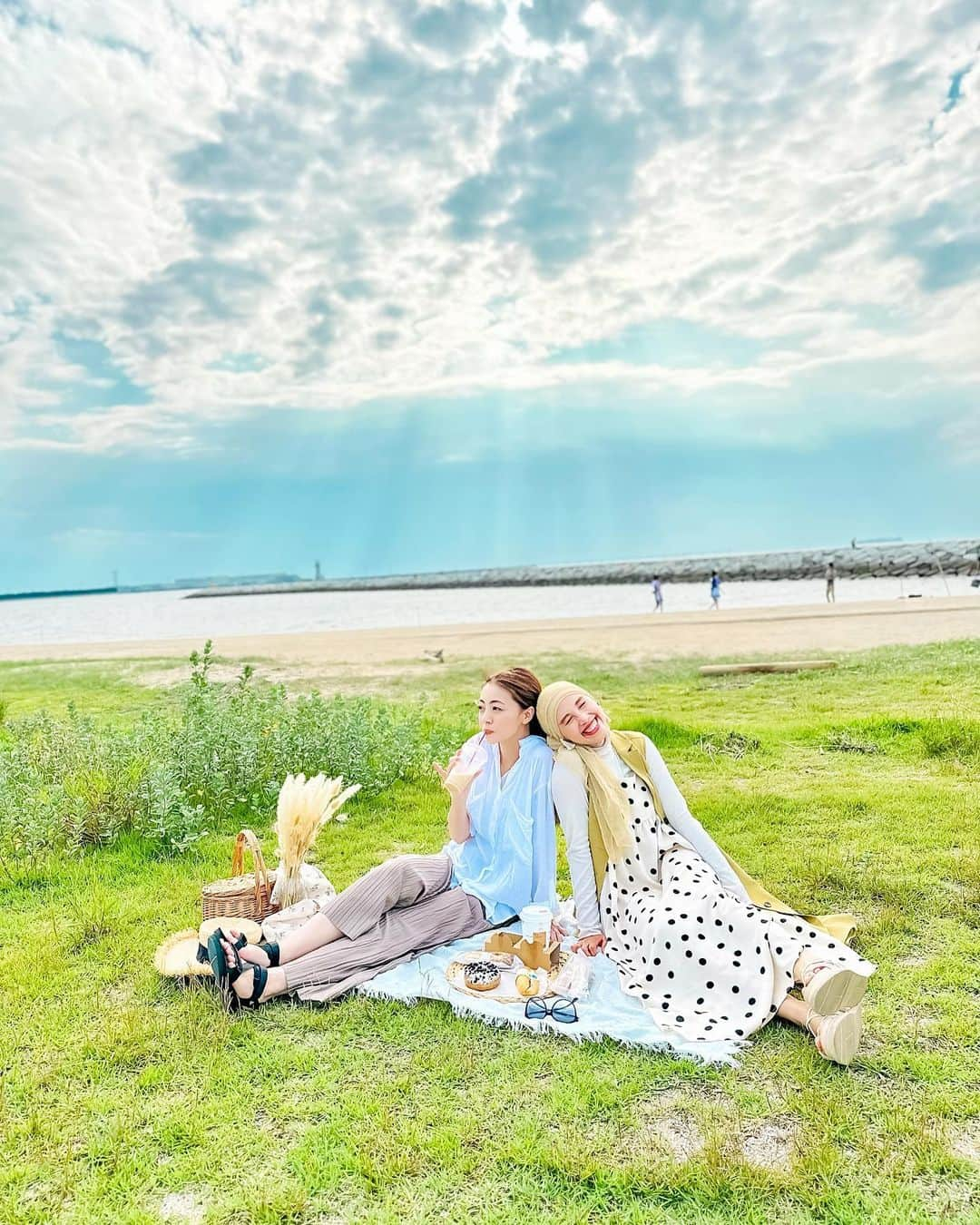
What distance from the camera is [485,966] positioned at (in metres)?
4.68

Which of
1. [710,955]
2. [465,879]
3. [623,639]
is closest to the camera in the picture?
[710,955]

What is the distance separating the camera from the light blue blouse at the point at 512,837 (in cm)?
493

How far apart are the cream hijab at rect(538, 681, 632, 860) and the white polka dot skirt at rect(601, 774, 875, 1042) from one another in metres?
0.32

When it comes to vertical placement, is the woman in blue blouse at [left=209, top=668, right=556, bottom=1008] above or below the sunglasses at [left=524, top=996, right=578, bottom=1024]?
above

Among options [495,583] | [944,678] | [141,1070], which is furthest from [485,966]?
[495,583]

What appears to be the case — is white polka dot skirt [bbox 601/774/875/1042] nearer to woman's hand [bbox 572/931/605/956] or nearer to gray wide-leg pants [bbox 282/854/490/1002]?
woman's hand [bbox 572/931/605/956]

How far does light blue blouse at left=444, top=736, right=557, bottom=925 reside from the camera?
4.93 metres

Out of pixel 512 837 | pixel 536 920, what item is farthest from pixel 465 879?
pixel 536 920

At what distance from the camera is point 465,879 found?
520cm

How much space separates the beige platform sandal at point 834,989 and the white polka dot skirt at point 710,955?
2.9 inches

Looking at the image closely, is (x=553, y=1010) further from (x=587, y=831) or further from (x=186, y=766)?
(x=186, y=766)

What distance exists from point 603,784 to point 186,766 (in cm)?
495

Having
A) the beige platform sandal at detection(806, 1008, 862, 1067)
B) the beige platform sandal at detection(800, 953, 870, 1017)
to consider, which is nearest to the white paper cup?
the beige platform sandal at detection(800, 953, 870, 1017)

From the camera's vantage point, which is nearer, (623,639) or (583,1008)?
(583,1008)
